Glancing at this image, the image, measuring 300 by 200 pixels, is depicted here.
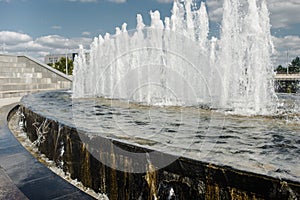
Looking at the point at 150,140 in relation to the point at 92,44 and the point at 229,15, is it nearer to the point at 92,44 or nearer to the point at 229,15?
the point at 229,15

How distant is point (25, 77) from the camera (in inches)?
694

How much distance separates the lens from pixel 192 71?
10812mm

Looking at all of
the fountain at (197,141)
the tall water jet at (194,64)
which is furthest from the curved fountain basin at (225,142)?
the tall water jet at (194,64)

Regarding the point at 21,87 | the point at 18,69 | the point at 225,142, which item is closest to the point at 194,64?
the point at 225,142

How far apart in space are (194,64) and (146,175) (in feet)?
27.2

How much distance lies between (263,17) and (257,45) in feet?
3.41

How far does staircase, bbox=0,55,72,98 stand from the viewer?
15.6 meters

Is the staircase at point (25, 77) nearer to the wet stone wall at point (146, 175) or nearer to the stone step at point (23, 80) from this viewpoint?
the stone step at point (23, 80)

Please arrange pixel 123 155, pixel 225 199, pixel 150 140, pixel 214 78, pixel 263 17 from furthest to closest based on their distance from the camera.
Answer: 1. pixel 214 78
2. pixel 263 17
3. pixel 150 140
4. pixel 123 155
5. pixel 225 199

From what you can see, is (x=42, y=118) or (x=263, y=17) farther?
(x=263, y=17)

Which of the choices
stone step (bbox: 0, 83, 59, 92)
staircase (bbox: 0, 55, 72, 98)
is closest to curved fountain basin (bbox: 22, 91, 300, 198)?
staircase (bbox: 0, 55, 72, 98)

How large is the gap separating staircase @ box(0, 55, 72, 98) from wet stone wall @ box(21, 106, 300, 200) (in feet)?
41.0

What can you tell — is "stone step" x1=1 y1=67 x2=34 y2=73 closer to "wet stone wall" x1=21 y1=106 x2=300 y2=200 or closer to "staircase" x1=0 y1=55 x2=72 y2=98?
A: "staircase" x1=0 y1=55 x2=72 y2=98

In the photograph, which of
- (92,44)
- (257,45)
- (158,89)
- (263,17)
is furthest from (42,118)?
(92,44)
